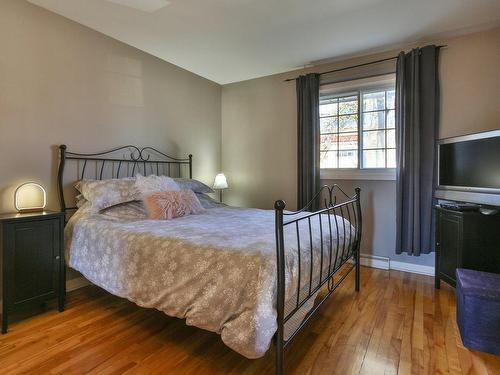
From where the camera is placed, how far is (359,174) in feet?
11.1

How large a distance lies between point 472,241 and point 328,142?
6.23 feet

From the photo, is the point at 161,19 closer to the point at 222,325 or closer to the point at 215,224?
the point at 215,224

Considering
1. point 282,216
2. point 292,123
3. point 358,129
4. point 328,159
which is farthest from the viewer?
point 292,123

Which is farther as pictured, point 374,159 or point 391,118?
point 374,159

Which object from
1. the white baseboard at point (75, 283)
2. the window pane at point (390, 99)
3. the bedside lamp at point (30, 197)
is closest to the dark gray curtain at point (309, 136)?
the window pane at point (390, 99)

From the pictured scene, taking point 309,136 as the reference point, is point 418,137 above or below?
below

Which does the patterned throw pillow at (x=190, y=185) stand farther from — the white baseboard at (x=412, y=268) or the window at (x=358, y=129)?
the white baseboard at (x=412, y=268)

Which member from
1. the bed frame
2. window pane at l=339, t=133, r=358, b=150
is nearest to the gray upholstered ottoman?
the bed frame

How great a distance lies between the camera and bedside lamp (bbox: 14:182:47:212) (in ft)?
7.39

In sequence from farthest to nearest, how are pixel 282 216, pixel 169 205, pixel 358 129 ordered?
pixel 358 129 → pixel 169 205 → pixel 282 216

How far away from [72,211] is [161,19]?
1.96 meters

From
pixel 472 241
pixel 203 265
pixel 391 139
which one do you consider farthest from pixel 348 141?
pixel 203 265

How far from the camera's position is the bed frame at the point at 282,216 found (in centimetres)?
136

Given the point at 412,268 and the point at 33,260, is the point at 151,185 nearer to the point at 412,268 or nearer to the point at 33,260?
the point at 33,260
